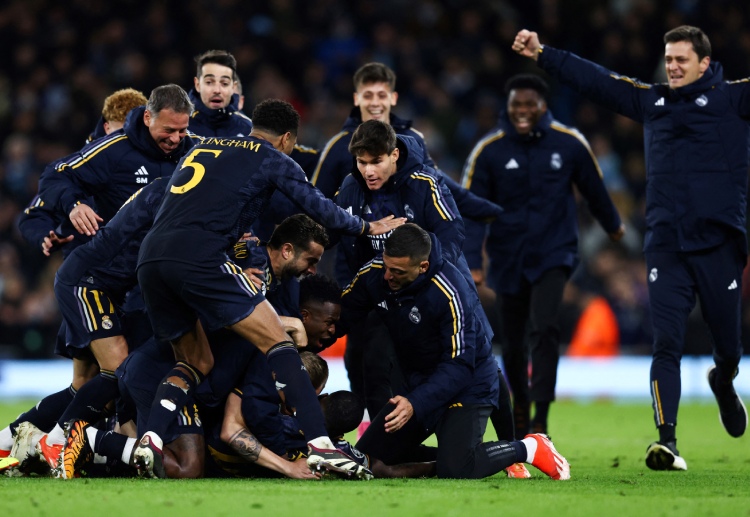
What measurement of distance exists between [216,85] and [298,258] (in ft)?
6.30

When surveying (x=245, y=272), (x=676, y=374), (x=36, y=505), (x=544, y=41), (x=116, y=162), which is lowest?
(x=36, y=505)

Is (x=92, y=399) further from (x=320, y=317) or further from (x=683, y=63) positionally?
(x=683, y=63)

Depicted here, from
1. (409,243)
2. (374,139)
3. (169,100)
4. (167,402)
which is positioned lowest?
(167,402)

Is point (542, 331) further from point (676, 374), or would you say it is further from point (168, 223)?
point (168, 223)

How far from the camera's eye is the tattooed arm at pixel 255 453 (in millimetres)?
6566

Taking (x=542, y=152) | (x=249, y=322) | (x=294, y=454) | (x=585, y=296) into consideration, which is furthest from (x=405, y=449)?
(x=585, y=296)

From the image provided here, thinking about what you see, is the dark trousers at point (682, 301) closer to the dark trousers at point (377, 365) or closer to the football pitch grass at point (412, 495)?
the football pitch grass at point (412, 495)

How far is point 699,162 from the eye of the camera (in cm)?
778

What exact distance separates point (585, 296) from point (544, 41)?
4319mm

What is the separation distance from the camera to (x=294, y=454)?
6.80 meters

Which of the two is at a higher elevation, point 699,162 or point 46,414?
point 699,162

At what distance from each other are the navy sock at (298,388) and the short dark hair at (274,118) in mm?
1218

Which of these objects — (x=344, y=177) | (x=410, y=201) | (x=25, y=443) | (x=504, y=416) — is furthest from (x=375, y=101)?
(x=25, y=443)

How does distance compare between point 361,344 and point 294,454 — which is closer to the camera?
point 294,454
